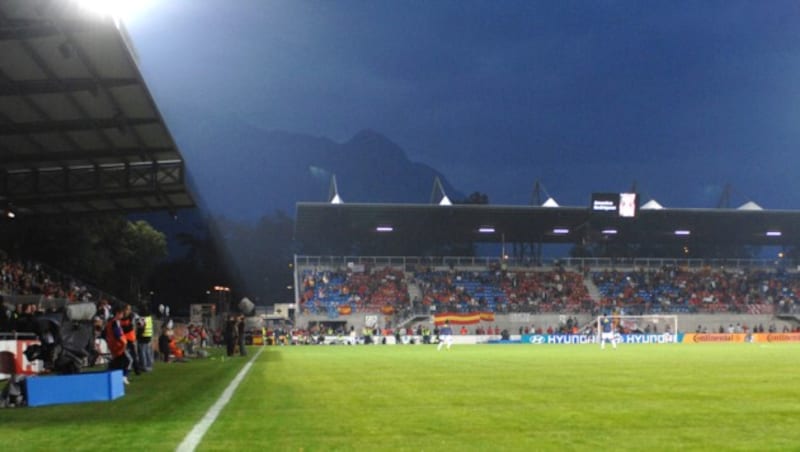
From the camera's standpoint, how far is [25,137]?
24516 millimetres

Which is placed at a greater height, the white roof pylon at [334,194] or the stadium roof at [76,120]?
the white roof pylon at [334,194]

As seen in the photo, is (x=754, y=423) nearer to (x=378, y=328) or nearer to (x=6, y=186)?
(x=6, y=186)

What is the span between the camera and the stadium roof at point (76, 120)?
637 inches

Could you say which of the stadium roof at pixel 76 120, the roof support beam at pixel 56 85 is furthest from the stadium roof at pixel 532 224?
the roof support beam at pixel 56 85

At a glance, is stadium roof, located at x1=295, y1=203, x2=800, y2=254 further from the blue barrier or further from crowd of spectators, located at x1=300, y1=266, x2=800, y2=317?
the blue barrier

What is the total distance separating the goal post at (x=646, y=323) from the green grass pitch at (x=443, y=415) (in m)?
47.9

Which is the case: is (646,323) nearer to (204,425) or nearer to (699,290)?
(699,290)

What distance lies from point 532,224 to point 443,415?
62.9 m

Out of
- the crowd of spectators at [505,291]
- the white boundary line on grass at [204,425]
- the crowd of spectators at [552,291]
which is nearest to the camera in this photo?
the white boundary line on grass at [204,425]

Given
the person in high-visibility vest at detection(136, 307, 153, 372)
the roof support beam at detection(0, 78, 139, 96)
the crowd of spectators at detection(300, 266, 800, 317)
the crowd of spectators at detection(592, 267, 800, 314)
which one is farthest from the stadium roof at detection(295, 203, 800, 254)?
the roof support beam at detection(0, 78, 139, 96)

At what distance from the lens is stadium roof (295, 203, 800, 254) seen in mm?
69312

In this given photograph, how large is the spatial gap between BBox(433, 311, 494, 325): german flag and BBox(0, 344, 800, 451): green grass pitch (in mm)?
47765

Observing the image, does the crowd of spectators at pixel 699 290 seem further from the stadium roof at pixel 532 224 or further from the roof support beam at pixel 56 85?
the roof support beam at pixel 56 85

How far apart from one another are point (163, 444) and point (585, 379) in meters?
10.8
